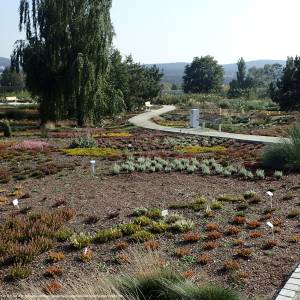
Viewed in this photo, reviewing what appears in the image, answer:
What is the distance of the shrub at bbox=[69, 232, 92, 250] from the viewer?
27.8 ft

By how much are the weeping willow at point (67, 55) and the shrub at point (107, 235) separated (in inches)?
839

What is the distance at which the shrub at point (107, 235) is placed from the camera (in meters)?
8.77

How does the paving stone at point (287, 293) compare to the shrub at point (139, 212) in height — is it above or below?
above

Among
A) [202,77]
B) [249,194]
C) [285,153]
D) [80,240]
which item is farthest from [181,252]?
[202,77]

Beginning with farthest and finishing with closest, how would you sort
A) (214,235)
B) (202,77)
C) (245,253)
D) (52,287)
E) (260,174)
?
(202,77), (260,174), (214,235), (245,253), (52,287)

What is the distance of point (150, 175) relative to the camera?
15.5m

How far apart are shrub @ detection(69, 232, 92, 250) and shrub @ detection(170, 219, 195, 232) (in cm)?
159

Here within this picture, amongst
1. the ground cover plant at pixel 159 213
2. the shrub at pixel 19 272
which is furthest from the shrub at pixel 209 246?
the shrub at pixel 19 272

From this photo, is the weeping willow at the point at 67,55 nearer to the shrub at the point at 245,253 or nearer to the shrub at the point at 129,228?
the shrub at the point at 129,228

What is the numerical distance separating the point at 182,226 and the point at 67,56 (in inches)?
918

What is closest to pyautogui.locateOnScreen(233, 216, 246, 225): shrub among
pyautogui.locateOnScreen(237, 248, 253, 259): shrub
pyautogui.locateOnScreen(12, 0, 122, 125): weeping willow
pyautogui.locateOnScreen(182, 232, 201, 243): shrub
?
pyautogui.locateOnScreen(182, 232, 201, 243): shrub

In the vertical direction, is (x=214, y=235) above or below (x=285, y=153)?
below

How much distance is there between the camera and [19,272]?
23.8ft

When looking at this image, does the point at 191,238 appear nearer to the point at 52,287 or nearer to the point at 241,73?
the point at 52,287
